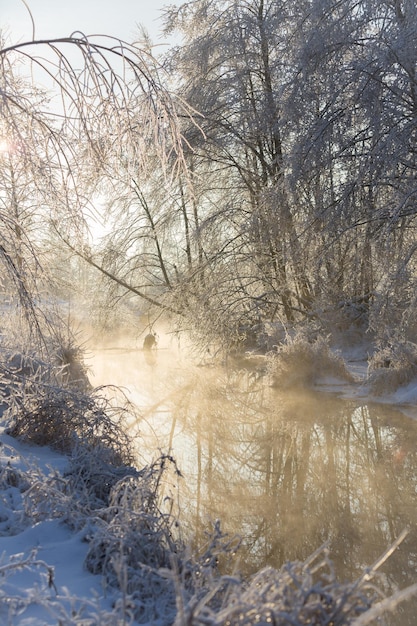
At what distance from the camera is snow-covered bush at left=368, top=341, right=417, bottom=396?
862 cm

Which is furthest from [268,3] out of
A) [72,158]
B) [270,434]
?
[72,158]

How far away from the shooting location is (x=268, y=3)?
43.9 feet

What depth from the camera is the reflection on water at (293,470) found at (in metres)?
4.03

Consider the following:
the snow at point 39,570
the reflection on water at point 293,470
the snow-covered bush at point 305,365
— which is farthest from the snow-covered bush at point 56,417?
the snow-covered bush at point 305,365

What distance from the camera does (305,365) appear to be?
33.5 ft

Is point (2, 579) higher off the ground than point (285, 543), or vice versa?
point (2, 579)

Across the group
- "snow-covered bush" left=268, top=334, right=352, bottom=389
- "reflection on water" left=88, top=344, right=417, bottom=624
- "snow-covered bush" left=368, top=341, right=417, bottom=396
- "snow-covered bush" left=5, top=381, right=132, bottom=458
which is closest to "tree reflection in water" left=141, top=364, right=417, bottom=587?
"reflection on water" left=88, top=344, right=417, bottom=624

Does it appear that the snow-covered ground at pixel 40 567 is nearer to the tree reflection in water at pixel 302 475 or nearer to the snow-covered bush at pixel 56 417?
the snow-covered bush at pixel 56 417

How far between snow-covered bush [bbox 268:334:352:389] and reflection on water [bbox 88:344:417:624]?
0.33 metres

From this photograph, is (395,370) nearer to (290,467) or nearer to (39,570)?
(290,467)

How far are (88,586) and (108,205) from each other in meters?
12.3

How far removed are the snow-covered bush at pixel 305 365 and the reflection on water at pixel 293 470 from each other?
1.09 feet

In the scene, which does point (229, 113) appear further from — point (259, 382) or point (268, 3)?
point (259, 382)

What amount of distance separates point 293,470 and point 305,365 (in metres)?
4.53
